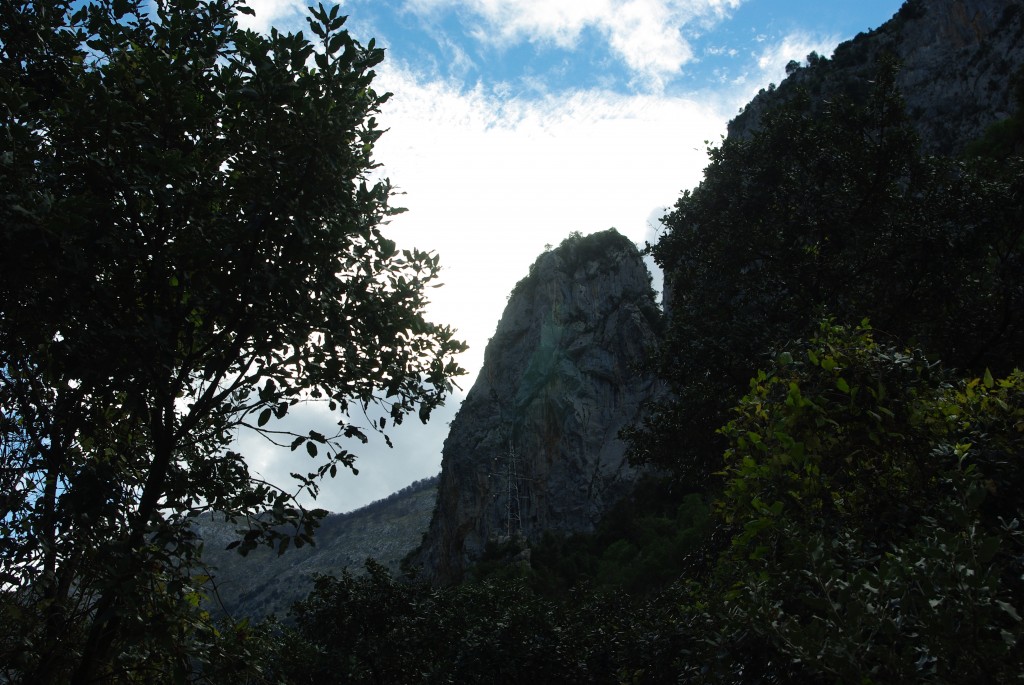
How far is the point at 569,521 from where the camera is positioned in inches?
2817

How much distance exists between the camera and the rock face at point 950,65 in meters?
57.6

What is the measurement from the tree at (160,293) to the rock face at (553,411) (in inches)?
2553

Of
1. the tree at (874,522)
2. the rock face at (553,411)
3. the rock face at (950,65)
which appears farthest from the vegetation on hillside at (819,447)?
the rock face at (553,411)

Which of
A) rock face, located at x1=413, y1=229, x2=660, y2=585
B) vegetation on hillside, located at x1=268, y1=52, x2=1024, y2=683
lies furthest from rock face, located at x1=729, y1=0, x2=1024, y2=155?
vegetation on hillside, located at x1=268, y1=52, x2=1024, y2=683

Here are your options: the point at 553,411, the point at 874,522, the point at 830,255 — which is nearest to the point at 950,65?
the point at 553,411

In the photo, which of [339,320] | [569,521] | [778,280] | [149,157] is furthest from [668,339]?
[569,521]

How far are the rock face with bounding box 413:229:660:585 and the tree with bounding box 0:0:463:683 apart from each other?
2553 inches

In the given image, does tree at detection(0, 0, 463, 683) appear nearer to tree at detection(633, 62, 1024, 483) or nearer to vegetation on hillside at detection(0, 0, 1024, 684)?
vegetation on hillside at detection(0, 0, 1024, 684)

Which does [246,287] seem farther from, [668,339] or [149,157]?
[668,339]

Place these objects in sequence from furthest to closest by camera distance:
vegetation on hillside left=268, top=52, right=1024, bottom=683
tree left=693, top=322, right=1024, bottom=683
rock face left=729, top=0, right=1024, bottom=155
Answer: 1. rock face left=729, top=0, right=1024, bottom=155
2. vegetation on hillside left=268, top=52, right=1024, bottom=683
3. tree left=693, top=322, right=1024, bottom=683

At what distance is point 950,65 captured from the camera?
64312 mm

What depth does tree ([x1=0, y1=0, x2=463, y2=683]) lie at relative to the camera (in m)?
4.84

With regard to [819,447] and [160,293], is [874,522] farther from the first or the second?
[160,293]

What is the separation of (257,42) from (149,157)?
4.92 ft
